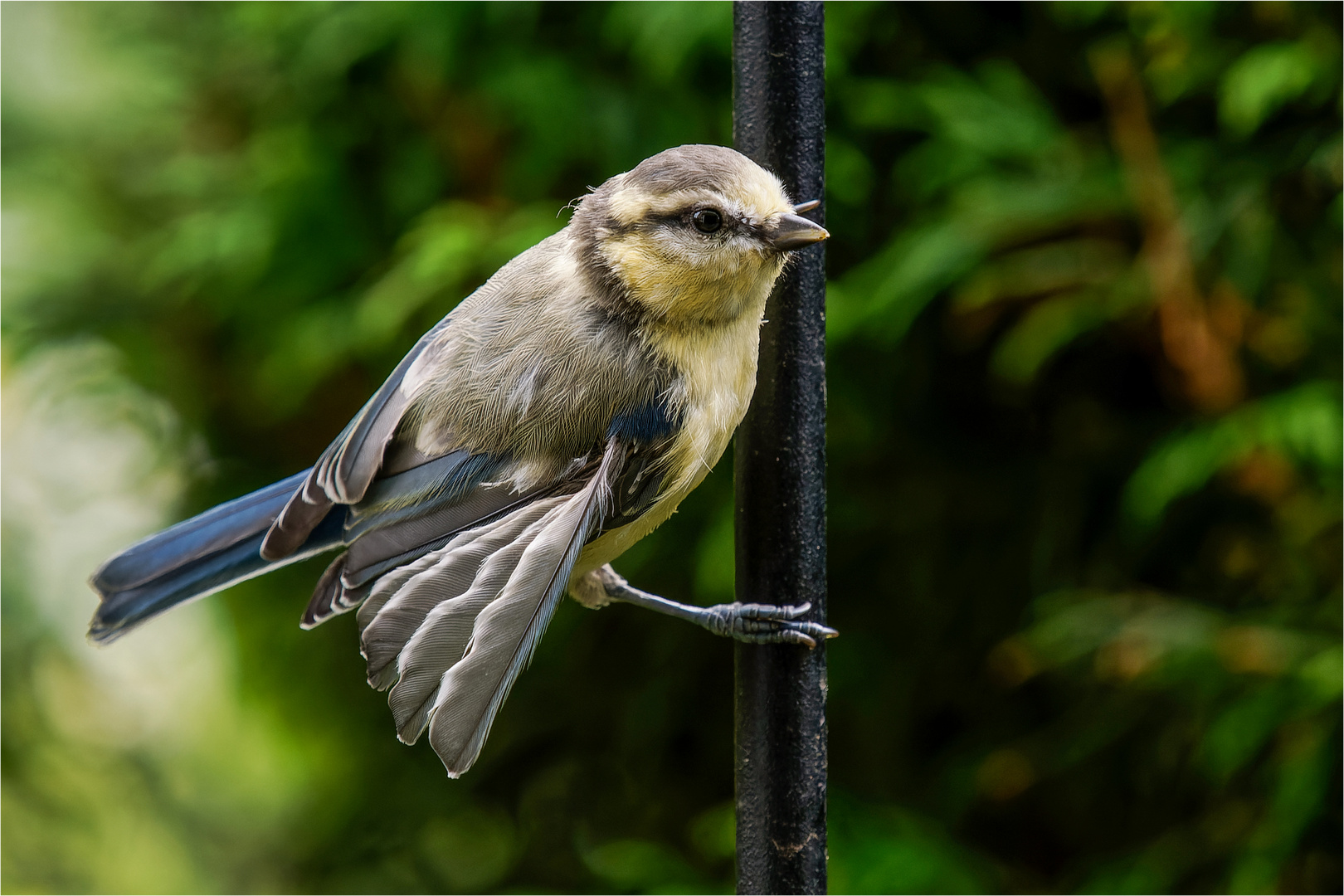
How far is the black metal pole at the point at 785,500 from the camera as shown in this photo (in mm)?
1044

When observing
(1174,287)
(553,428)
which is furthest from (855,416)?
(553,428)

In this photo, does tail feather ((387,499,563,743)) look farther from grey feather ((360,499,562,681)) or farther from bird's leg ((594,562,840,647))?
bird's leg ((594,562,840,647))

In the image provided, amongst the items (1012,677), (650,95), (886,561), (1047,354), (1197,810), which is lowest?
(1197,810)

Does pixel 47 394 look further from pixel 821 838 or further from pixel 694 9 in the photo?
pixel 821 838

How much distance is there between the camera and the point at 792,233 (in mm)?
958

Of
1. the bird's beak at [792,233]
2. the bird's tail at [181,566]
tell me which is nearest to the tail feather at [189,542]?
the bird's tail at [181,566]

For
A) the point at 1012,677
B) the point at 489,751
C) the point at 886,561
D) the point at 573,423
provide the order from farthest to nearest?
the point at 489,751
the point at 886,561
the point at 1012,677
the point at 573,423

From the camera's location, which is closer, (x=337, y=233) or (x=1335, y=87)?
(x=1335, y=87)

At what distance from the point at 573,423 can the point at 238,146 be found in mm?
1553

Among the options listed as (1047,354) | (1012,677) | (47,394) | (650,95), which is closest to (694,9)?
(650,95)

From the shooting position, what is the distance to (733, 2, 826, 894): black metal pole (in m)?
1.04

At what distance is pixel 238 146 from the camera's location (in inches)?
88.6

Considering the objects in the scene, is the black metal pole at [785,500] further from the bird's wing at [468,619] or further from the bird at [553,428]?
the bird's wing at [468,619]

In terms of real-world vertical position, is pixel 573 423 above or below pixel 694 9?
below
